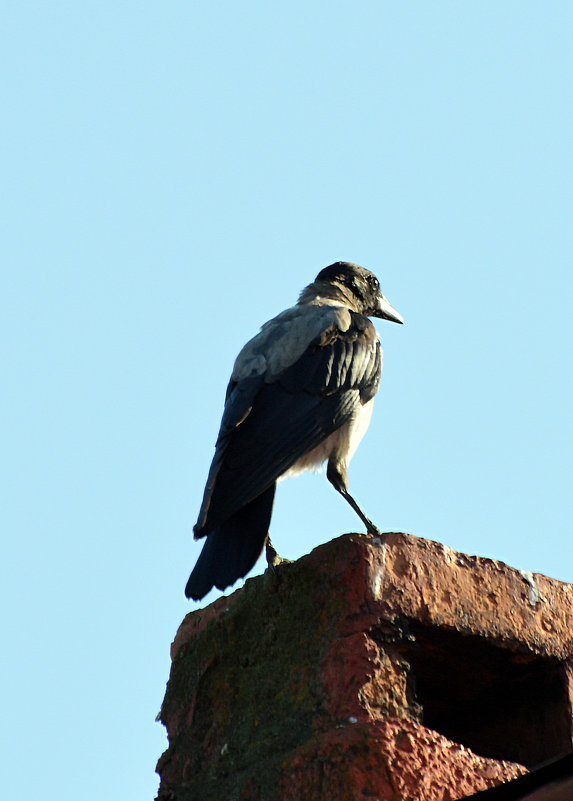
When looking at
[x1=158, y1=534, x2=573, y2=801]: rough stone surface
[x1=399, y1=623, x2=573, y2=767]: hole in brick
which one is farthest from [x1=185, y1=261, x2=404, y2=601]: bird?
[x1=399, y1=623, x2=573, y2=767]: hole in brick

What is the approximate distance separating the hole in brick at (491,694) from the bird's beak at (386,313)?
3.55 metres

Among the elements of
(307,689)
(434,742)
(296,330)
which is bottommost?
Answer: (434,742)

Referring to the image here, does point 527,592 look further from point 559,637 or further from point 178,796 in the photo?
point 178,796

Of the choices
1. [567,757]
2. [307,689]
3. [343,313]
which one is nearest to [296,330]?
[343,313]

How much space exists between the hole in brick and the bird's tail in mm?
775

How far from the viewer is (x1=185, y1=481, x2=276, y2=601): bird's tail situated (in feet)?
13.8

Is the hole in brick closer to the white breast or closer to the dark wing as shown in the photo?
the dark wing

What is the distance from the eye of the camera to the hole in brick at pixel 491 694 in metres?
3.64

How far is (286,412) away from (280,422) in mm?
84

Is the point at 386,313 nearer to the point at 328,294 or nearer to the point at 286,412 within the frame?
the point at 328,294

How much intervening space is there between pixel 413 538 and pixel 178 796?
3.34 feet

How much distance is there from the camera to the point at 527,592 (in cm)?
375

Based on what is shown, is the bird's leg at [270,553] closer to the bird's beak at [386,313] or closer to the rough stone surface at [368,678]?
the rough stone surface at [368,678]

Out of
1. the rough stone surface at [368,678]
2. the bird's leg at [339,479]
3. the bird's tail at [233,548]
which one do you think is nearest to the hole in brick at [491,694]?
the rough stone surface at [368,678]
